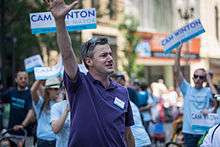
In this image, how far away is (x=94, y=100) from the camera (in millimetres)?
3793

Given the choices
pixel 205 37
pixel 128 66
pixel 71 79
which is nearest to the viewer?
pixel 71 79

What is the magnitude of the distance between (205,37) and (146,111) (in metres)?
25.2

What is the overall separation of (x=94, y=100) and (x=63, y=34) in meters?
0.54

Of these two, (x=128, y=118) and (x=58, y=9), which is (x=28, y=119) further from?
(x=58, y=9)

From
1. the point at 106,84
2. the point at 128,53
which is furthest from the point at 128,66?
the point at 106,84

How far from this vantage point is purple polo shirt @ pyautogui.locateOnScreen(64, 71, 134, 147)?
3.73m

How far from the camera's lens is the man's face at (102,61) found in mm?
3857

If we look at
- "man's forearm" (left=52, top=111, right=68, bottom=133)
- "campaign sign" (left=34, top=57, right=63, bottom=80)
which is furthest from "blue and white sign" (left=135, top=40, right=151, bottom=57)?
"man's forearm" (left=52, top=111, right=68, bottom=133)

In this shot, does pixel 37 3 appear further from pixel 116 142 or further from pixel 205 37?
pixel 205 37

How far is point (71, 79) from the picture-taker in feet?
12.1

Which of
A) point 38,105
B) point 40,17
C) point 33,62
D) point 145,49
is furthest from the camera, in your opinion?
point 145,49

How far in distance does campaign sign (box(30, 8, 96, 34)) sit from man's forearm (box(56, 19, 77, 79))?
3123 millimetres

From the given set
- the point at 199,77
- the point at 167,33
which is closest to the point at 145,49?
the point at 167,33

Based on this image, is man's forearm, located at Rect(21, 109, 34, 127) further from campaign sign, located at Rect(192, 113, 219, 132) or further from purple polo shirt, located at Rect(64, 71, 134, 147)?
purple polo shirt, located at Rect(64, 71, 134, 147)
